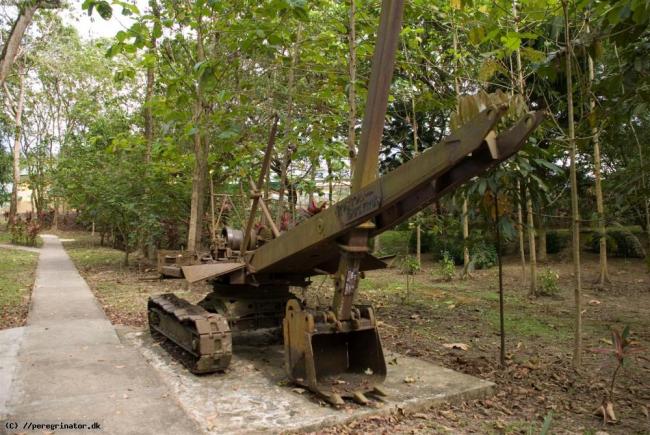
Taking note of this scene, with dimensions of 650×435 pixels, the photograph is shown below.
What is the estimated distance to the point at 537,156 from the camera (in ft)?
17.4

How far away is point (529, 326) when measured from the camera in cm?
824

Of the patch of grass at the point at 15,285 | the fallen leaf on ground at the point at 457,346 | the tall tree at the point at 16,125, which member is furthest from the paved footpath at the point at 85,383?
the tall tree at the point at 16,125

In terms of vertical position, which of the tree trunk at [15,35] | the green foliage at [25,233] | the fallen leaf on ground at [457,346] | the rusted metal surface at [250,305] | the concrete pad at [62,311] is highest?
the tree trunk at [15,35]

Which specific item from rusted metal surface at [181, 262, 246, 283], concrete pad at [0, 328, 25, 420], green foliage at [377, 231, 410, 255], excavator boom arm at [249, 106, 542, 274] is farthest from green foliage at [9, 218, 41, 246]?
excavator boom arm at [249, 106, 542, 274]

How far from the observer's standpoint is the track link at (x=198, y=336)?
5355 millimetres

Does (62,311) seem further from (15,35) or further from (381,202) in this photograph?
(15,35)

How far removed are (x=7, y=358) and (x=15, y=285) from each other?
7.26 meters

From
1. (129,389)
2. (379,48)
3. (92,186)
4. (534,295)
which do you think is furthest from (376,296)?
(92,186)

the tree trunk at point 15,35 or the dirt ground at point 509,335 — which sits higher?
the tree trunk at point 15,35

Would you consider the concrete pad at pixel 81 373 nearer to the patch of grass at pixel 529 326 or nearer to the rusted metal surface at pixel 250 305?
the rusted metal surface at pixel 250 305

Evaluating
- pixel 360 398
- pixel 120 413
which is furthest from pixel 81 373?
pixel 360 398

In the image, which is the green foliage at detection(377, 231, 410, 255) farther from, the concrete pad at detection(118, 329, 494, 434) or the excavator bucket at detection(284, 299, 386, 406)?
the excavator bucket at detection(284, 299, 386, 406)

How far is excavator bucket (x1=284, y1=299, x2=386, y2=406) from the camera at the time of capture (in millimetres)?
4699

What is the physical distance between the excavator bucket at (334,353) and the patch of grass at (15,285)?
17.8 ft
